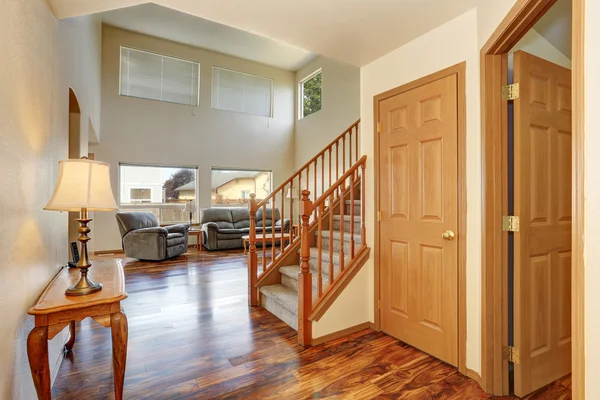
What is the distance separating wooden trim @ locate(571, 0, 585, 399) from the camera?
958mm

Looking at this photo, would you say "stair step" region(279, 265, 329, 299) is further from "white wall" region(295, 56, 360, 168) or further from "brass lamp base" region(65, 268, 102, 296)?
"white wall" region(295, 56, 360, 168)

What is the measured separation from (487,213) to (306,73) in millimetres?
7510

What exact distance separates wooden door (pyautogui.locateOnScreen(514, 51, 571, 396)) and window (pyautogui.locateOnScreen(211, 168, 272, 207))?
273 inches

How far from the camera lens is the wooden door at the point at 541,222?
1.85m

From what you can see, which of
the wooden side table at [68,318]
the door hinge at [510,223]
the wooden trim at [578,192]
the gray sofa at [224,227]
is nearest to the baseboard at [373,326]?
the door hinge at [510,223]

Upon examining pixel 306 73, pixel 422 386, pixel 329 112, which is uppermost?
pixel 306 73

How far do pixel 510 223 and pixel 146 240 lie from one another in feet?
18.6

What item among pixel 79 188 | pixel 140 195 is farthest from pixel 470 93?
pixel 140 195

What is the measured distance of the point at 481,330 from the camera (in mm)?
1933

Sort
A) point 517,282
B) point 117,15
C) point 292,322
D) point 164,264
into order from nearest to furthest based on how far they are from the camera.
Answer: point 517,282 < point 292,322 < point 164,264 < point 117,15

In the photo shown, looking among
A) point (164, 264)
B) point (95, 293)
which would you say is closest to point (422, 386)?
point (95, 293)

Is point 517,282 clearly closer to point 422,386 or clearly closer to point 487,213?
point 487,213

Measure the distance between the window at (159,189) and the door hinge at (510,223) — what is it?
22.5ft

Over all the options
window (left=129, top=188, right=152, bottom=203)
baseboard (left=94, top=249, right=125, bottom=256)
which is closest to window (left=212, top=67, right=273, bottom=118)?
window (left=129, top=188, right=152, bottom=203)
